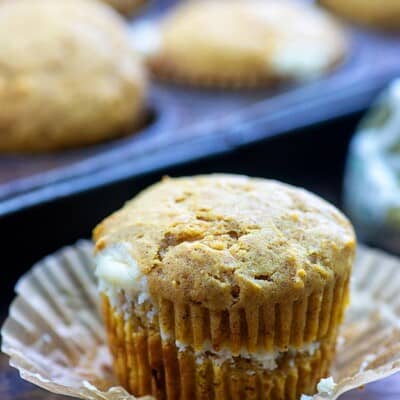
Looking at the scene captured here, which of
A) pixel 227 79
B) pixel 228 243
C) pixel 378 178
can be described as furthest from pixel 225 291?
pixel 227 79

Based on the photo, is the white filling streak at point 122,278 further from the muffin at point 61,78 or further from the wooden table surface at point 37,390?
the muffin at point 61,78

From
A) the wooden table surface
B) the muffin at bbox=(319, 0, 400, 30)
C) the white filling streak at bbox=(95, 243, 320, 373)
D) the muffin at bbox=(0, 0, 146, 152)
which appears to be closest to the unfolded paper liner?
the wooden table surface

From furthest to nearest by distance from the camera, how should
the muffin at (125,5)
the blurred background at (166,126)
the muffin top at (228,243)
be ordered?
the muffin at (125,5) < the blurred background at (166,126) < the muffin top at (228,243)

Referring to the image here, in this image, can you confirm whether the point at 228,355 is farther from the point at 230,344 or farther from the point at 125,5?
the point at 125,5

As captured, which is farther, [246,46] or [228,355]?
[246,46]

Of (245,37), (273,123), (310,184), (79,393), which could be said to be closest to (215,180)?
(79,393)

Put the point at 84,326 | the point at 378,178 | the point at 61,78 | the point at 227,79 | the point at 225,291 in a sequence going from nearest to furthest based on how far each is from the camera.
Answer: the point at 225,291 < the point at 84,326 < the point at 378,178 < the point at 61,78 < the point at 227,79

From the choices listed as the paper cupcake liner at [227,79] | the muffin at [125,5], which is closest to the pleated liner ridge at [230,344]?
the paper cupcake liner at [227,79]

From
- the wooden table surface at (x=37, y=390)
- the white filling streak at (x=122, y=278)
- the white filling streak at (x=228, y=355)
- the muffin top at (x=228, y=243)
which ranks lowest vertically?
the wooden table surface at (x=37, y=390)
